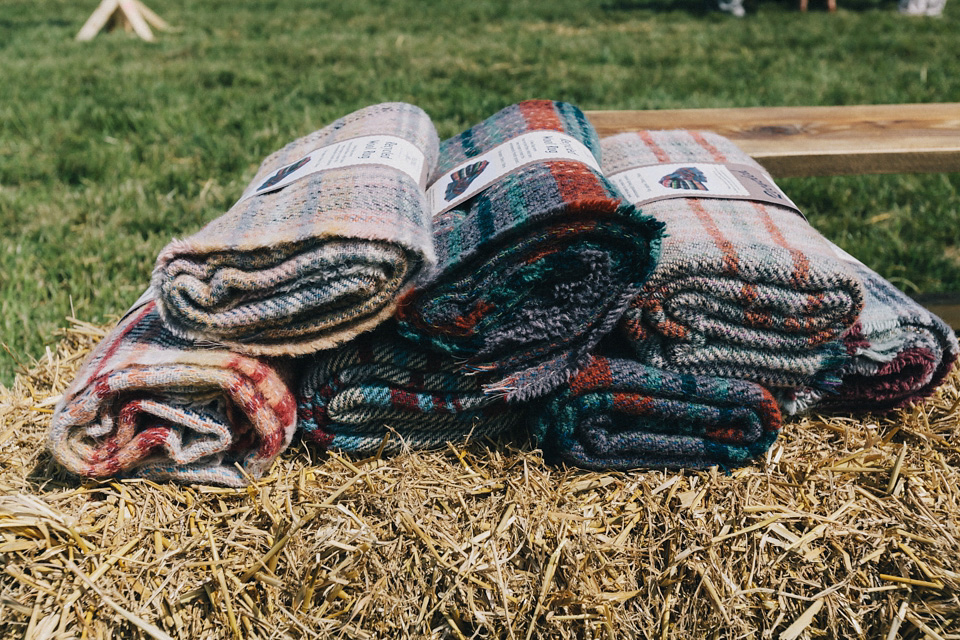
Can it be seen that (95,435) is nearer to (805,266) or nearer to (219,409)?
(219,409)

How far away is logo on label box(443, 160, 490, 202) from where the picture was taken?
1.49 m

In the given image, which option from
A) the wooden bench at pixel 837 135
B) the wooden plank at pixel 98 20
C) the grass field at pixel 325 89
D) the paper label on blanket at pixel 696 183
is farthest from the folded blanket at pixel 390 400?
the wooden plank at pixel 98 20

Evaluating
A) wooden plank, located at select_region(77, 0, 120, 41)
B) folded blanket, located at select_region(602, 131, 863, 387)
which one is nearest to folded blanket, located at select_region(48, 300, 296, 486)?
folded blanket, located at select_region(602, 131, 863, 387)

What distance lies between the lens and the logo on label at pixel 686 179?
5.13 feet

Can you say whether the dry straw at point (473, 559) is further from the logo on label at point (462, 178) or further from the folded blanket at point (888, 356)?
the logo on label at point (462, 178)

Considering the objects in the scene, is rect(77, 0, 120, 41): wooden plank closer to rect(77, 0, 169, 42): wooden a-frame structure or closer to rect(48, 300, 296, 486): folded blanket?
rect(77, 0, 169, 42): wooden a-frame structure

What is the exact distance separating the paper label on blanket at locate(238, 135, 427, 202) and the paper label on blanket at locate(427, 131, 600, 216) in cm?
6

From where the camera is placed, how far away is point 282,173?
1561 mm

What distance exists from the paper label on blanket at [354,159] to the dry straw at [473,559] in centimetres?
60

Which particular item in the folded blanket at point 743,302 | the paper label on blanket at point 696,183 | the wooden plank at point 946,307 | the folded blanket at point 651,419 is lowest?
the wooden plank at point 946,307

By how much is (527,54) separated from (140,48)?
3.24m

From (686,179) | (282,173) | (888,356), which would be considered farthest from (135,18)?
(888,356)

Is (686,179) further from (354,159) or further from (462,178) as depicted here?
(354,159)

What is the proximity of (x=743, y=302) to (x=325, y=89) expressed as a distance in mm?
4046
